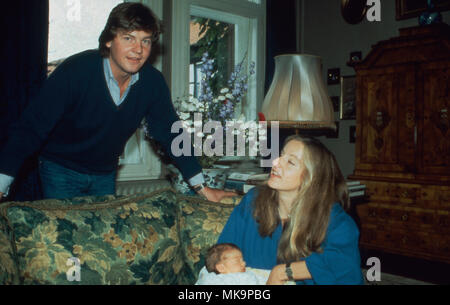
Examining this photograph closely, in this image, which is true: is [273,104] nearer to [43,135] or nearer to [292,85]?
[292,85]

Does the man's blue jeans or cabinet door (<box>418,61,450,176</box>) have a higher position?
cabinet door (<box>418,61,450,176</box>)

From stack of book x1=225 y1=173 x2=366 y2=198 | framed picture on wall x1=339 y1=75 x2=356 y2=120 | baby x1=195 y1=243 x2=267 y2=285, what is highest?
framed picture on wall x1=339 y1=75 x2=356 y2=120

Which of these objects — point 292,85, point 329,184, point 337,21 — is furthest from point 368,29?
point 329,184

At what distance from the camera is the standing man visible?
1.86 meters

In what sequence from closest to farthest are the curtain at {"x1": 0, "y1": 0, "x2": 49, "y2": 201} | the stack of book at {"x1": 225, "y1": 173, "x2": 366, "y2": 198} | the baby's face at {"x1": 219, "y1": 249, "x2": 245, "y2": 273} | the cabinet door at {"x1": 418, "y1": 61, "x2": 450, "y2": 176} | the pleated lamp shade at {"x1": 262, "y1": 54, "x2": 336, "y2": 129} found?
1. the baby's face at {"x1": 219, "y1": 249, "x2": 245, "y2": 273}
2. the curtain at {"x1": 0, "y1": 0, "x2": 49, "y2": 201}
3. the stack of book at {"x1": 225, "y1": 173, "x2": 366, "y2": 198}
4. the pleated lamp shade at {"x1": 262, "y1": 54, "x2": 336, "y2": 129}
5. the cabinet door at {"x1": 418, "y1": 61, "x2": 450, "y2": 176}

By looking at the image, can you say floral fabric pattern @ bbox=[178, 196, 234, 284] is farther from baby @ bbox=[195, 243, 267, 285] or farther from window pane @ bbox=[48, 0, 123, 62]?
window pane @ bbox=[48, 0, 123, 62]

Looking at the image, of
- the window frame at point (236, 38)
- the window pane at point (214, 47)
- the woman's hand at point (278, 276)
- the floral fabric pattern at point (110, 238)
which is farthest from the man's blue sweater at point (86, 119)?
the window pane at point (214, 47)

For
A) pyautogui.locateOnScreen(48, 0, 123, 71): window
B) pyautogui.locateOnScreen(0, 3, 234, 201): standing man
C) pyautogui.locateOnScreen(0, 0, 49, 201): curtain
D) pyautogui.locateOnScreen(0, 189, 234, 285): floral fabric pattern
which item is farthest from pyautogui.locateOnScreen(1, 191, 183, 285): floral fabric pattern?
pyautogui.locateOnScreen(48, 0, 123, 71): window

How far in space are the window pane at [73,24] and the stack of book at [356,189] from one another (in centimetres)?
247

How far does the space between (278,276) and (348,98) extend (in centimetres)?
344

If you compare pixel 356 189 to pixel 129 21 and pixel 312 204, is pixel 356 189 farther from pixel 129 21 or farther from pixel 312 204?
pixel 129 21

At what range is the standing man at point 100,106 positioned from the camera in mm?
1856

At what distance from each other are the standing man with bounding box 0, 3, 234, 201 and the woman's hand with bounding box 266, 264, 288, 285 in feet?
2.18

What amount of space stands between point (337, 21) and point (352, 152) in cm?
148
